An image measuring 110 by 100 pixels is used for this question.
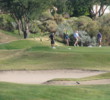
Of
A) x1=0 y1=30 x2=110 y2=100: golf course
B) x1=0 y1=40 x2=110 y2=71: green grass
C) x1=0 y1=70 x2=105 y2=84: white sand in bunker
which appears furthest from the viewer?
x1=0 y1=40 x2=110 y2=71: green grass

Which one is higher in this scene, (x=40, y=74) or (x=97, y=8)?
(x=97, y=8)

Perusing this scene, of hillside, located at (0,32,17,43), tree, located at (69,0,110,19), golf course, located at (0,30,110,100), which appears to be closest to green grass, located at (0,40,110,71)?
golf course, located at (0,30,110,100)

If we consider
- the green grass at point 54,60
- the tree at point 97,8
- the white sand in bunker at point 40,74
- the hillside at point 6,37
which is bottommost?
the hillside at point 6,37

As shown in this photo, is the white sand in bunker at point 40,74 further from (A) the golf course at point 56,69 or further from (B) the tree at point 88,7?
(B) the tree at point 88,7

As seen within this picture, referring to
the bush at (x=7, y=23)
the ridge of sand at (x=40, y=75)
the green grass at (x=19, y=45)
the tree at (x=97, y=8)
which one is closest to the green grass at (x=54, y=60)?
the ridge of sand at (x=40, y=75)

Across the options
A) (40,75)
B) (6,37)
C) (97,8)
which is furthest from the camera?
(97,8)

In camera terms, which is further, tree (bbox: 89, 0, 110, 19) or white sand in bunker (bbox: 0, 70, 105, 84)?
tree (bbox: 89, 0, 110, 19)

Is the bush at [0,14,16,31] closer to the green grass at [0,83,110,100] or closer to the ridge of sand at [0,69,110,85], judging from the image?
the ridge of sand at [0,69,110,85]

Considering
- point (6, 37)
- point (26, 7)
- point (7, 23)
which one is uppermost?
point (26, 7)

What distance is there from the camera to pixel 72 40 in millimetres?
50344

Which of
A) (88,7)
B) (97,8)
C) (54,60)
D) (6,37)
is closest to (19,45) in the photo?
(54,60)

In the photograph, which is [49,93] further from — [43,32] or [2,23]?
[2,23]

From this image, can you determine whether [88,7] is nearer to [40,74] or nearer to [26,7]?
[26,7]

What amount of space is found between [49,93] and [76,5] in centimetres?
6885
